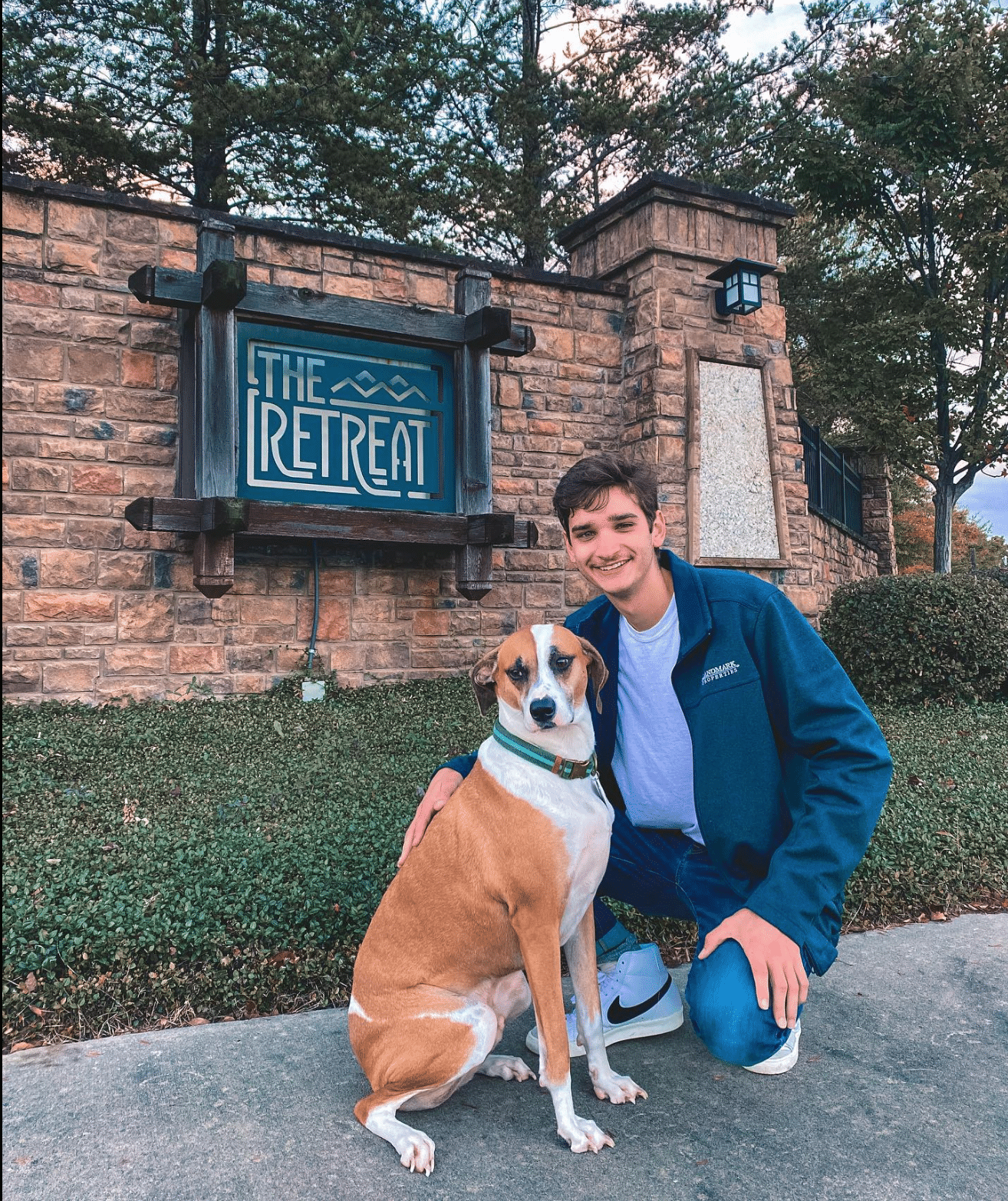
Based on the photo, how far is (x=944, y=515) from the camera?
15.9 meters

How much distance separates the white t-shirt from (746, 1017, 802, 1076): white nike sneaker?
56 centimetres

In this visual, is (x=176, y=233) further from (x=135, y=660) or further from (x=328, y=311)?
(x=135, y=660)

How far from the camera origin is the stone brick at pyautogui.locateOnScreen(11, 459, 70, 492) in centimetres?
580

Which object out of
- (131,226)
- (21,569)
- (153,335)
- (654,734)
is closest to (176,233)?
(131,226)

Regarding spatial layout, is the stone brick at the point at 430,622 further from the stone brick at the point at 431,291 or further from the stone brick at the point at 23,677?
the stone brick at the point at 23,677

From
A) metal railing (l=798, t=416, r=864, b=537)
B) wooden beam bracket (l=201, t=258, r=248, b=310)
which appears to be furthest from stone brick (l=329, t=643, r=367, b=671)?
metal railing (l=798, t=416, r=864, b=537)

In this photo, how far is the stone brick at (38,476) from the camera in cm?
580

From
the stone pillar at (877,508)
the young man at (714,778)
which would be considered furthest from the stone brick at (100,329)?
the stone pillar at (877,508)

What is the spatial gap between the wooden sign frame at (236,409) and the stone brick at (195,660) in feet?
1.60

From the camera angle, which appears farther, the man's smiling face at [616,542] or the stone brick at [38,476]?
the stone brick at [38,476]

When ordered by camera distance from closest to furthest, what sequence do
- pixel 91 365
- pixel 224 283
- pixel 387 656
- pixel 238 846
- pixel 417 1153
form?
pixel 417 1153 → pixel 238 846 → pixel 224 283 → pixel 91 365 → pixel 387 656

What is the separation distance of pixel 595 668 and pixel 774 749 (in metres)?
0.52

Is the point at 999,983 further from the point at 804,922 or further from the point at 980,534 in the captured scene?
the point at 980,534

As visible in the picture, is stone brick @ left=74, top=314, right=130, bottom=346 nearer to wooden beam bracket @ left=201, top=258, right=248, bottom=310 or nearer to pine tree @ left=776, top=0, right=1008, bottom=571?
wooden beam bracket @ left=201, top=258, right=248, bottom=310
